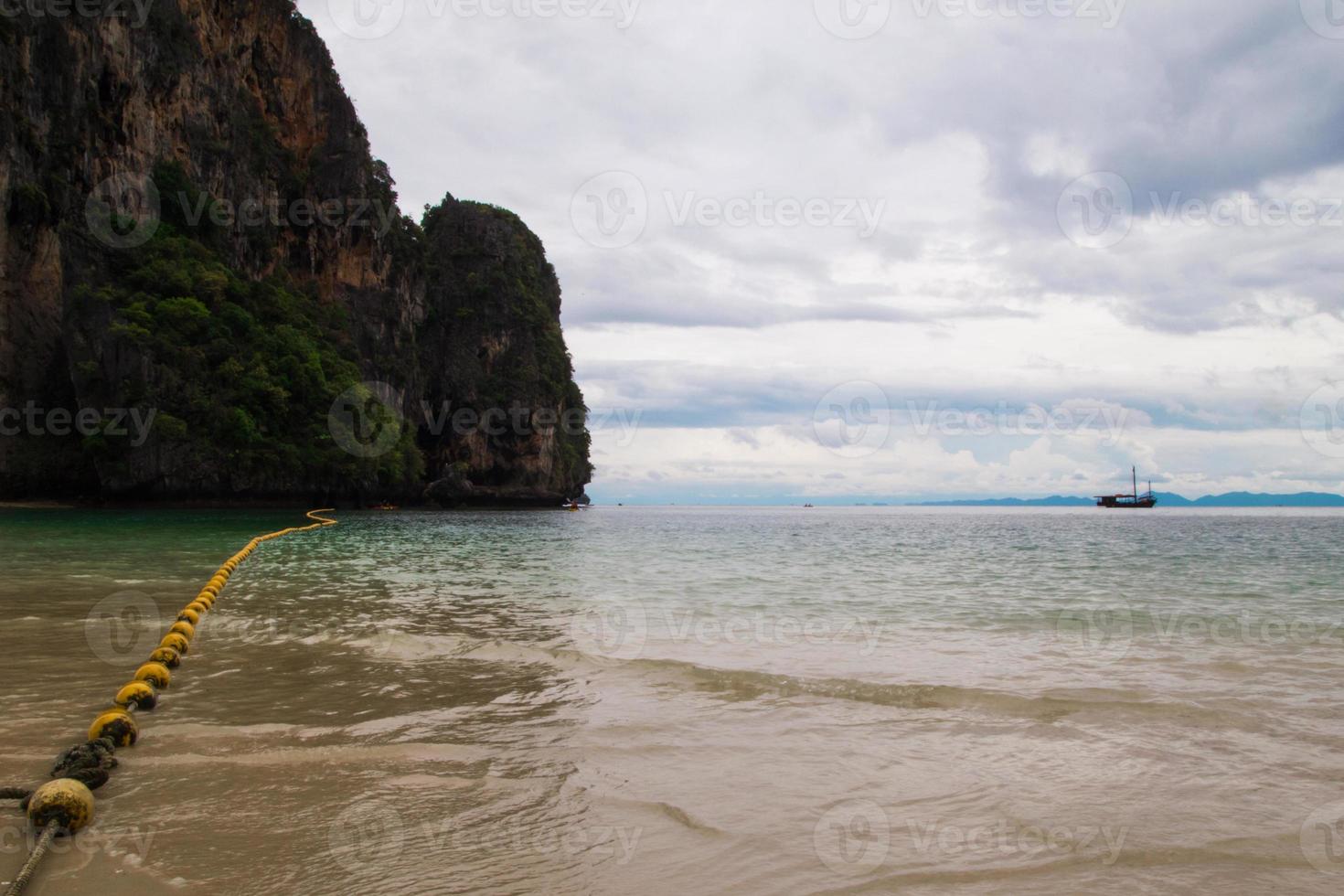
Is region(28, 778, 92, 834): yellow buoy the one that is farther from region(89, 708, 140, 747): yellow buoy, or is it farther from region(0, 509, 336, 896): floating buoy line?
region(89, 708, 140, 747): yellow buoy

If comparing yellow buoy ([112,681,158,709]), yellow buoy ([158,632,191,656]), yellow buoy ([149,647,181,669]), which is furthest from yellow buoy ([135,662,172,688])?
yellow buoy ([158,632,191,656])

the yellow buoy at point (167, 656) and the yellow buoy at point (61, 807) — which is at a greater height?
the yellow buoy at point (61, 807)

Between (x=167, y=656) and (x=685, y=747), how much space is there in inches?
173

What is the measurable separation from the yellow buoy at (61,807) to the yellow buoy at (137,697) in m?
1.88

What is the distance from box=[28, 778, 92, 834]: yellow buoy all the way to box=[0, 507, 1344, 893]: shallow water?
7cm

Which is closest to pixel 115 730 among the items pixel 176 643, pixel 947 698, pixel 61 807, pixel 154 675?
pixel 61 807

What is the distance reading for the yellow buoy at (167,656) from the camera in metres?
6.32

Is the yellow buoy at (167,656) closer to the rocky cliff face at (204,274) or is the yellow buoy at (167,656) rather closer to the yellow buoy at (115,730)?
the yellow buoy at (115,730)

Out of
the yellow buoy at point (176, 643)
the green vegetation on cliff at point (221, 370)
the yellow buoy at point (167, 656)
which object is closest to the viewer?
the yellow buoy at point (167, 656)

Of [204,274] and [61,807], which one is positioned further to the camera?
[204,274]

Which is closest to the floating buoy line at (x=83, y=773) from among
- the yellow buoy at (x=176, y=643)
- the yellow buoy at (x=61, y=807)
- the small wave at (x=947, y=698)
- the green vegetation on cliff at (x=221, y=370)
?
the yellow buoy at (x=61, y=807)

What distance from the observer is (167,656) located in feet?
21.1

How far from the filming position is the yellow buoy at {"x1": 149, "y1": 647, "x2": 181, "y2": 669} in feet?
20.7

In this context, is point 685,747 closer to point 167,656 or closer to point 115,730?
point 115,730
